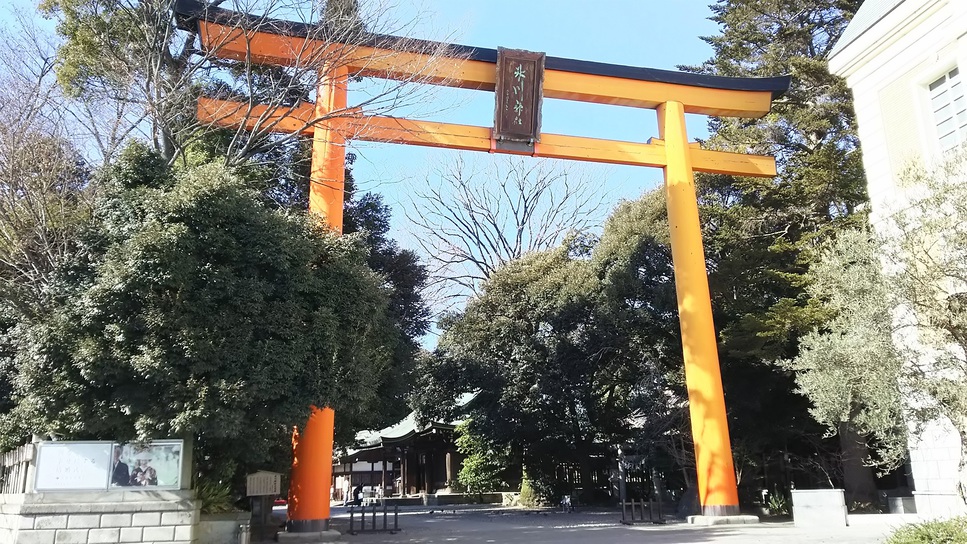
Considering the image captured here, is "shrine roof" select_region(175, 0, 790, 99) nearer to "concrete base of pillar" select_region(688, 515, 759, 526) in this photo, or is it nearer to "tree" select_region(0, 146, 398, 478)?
"tree" select_region(0, 146, 398, 478)

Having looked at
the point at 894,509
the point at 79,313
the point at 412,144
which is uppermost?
the point at 412,144

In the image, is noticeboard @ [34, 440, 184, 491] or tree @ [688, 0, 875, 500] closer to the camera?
noticeboard @ [34, 440, 184, 491]

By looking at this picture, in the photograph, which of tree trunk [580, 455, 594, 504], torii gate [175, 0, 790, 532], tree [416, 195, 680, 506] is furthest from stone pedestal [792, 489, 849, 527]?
tree trunk [580, 455, 594, 504]

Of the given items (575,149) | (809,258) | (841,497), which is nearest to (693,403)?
(841,497)

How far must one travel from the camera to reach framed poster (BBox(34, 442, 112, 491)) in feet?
29.2

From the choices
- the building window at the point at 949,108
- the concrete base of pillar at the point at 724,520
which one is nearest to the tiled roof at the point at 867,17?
the building window at the point at 949,108

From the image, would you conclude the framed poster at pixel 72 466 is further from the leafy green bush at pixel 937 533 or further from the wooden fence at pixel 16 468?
the leafy green bush at pixel 937 533

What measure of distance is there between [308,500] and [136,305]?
16.5 feet

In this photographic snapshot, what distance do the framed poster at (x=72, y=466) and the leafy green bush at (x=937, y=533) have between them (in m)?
9.58

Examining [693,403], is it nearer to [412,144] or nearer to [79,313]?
[412,144]

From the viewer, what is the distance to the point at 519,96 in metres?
15.4

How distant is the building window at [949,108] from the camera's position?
996 cm

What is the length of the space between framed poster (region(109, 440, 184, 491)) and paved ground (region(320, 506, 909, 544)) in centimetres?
403

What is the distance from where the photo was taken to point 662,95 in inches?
651
